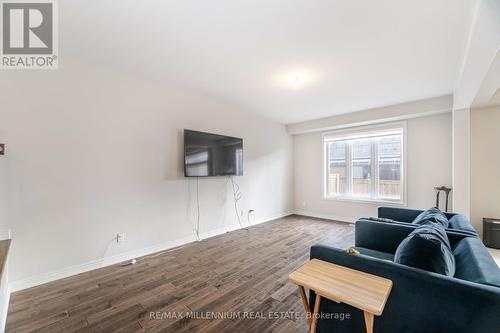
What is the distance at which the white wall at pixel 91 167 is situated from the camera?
89.1 inches

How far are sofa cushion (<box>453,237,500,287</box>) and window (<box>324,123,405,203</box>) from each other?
334cm

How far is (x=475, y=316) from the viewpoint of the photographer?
99 centimetres

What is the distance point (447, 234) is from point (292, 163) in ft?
14.8

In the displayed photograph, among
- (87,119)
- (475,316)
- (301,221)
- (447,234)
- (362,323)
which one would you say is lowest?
(301,221)

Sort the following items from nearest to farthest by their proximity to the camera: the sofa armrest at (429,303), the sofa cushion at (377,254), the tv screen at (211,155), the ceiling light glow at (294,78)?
the sofa armrest at (429,303)
the sofa cushion at (377,254)
the ceiling light glow at (294,78)
the tv screen at (211,155)

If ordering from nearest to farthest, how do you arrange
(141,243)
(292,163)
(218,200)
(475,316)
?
(475,316) → (141,243) → (218,200) → (292,163)

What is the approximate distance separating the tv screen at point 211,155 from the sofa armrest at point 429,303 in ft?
9.14

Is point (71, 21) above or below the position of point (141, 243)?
above

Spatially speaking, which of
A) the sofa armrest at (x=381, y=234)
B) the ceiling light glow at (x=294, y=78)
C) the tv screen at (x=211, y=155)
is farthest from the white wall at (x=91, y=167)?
the sofa armrest at (x=381, y=234)

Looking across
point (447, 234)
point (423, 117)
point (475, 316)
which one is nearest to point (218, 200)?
point (447, 234)

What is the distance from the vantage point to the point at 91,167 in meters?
2.69

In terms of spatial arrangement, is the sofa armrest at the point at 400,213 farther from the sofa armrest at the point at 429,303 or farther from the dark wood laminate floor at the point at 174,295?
the sofa armrest at the point at 429,303

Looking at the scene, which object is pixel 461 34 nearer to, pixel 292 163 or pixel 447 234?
pixel 447 234

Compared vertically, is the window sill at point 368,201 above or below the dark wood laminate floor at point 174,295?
above
